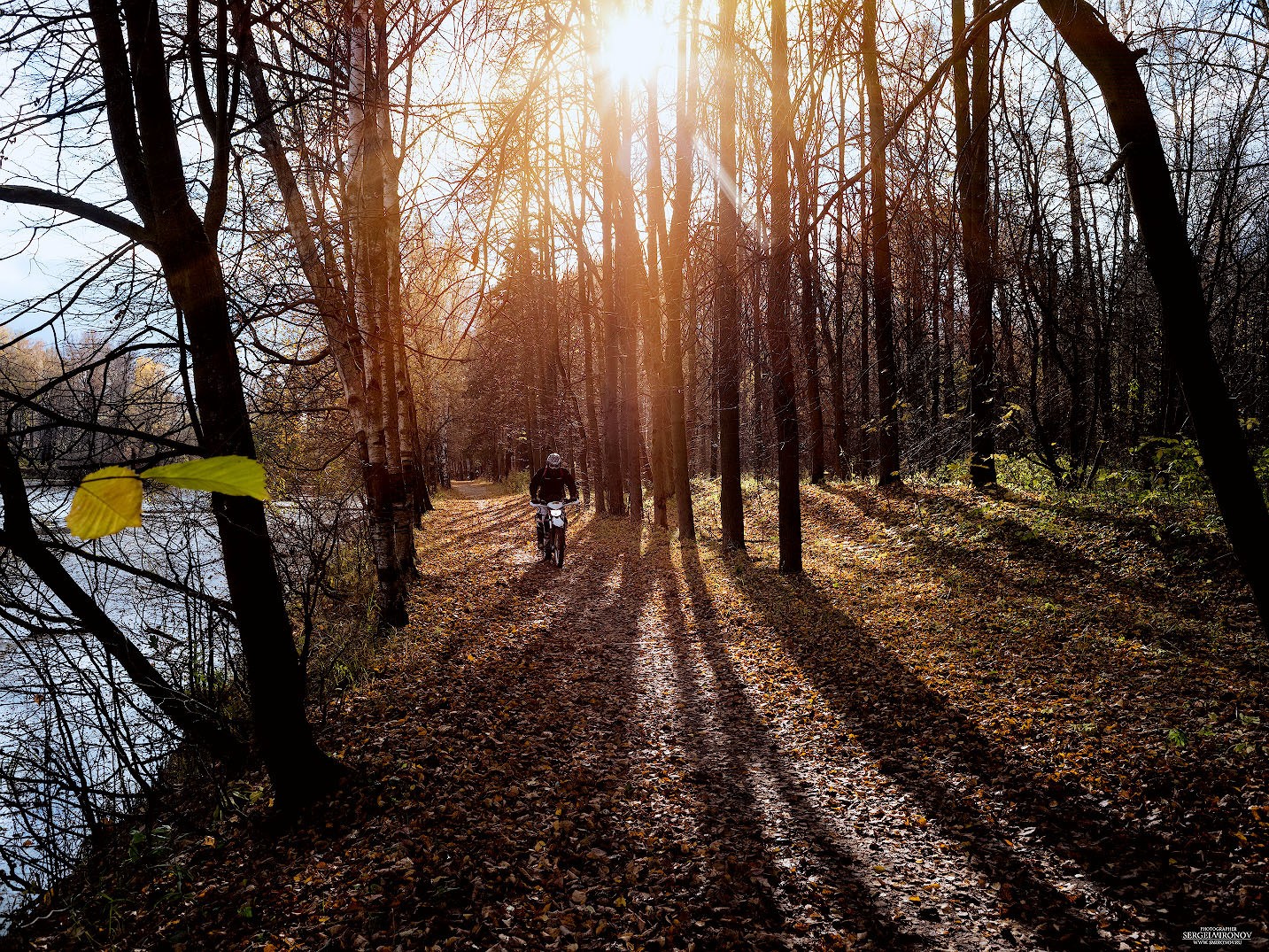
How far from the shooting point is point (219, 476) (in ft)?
1.86

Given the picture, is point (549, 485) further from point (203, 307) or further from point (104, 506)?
point (104, 506)

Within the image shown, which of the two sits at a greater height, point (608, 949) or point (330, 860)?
point (330, 860)

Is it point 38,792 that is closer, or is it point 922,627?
point 38,792

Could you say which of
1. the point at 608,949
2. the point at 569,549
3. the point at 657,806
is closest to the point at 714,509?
the point at 569,549

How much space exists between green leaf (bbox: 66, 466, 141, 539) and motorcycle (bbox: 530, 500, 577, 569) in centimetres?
1207

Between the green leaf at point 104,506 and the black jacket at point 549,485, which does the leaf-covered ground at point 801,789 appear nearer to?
the green leaf at point 104,506

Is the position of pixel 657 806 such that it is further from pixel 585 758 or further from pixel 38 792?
pixel 38 792

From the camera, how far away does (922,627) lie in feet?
25.0

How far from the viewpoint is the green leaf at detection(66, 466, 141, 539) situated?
607mm

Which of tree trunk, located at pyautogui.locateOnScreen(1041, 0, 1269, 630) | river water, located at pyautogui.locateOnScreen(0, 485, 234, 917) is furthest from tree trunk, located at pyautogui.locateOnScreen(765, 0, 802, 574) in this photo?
river water, located at pyautogui.locateOnScreen(0, 485, 234, 917)

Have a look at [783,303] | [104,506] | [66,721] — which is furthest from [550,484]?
[104,506]

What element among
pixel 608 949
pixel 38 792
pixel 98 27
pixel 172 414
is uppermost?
pixel 98 27

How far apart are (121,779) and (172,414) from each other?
2.67m

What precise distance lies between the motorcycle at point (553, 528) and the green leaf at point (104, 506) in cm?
1207
